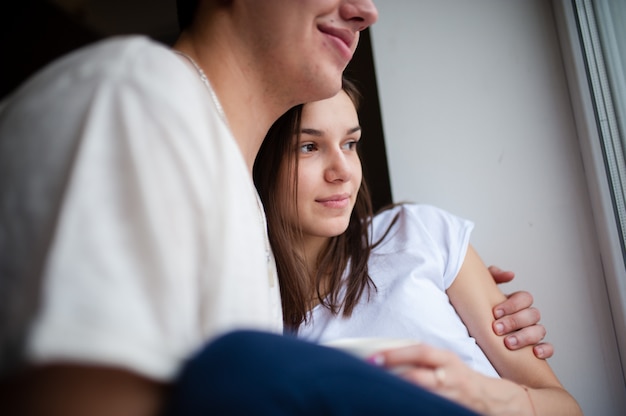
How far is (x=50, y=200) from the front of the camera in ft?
1.49

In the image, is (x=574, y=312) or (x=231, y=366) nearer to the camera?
(x=231, y=366)

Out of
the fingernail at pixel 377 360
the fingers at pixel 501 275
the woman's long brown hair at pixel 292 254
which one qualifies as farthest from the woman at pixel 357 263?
the fingernail at pixel 377 360

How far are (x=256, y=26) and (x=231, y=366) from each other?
2.21 ft

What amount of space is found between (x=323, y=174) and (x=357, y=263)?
26cm

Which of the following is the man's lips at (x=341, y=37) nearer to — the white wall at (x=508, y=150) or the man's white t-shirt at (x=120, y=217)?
the man's white t-shirt at (x=120, y=217)

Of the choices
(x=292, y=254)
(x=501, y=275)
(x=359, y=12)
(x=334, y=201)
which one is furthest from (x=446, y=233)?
(x=359, y=12)

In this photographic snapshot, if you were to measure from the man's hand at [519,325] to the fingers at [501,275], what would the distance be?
0.13 meters

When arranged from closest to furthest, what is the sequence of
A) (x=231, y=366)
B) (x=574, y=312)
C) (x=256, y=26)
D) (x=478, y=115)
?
(x=231, y=366)
(x=256, y=26)
(x=574, y=312)
(x=478, y=115)

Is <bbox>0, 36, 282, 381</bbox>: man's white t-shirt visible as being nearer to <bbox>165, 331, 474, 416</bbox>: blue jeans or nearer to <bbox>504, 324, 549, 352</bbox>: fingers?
<bbox>165, 331, 474, 416</bbox>: blue jeans

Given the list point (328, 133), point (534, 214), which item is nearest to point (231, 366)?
point (328, 133)

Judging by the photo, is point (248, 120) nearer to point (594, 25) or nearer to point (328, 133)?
point (328, 133)

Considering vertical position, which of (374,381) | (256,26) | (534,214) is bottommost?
(534,214)

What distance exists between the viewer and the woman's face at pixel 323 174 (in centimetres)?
132

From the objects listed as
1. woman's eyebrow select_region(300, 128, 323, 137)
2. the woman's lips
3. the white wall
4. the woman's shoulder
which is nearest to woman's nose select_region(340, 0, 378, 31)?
woman's eyebrow select_region(300, 128, 323, 137)
